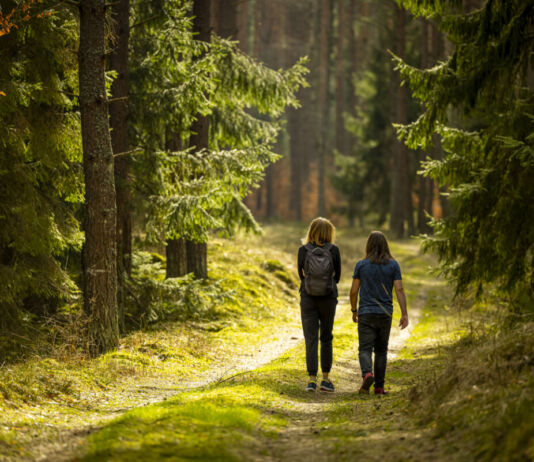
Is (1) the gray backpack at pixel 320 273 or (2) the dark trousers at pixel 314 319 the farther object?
(2) the dark trousers at pixel 314 319

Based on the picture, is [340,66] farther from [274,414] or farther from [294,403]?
[274,414]

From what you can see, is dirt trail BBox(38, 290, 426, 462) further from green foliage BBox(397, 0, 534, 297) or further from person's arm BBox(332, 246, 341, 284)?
green foliage BBox(397, 0, 534, 297)

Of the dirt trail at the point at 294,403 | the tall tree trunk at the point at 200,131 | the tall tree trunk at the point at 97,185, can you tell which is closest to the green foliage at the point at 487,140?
the dirt trail at the point at 294,403

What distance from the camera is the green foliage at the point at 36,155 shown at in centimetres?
931

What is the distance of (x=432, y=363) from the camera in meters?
9.84

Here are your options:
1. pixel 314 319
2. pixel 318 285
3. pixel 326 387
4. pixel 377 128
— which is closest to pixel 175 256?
pixel 314 319

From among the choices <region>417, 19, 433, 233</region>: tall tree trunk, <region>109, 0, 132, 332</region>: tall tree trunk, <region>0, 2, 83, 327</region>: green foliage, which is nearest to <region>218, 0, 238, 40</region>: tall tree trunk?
<region>109, 0, 132, 332</region>: tall tree trunk

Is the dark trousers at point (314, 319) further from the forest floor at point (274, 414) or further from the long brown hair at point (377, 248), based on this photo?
the long brown hair at point (377, 248)

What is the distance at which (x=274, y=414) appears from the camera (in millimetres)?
6426

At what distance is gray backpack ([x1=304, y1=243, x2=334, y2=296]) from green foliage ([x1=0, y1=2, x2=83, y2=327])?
15.0 ft

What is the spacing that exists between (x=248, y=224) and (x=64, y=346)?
23.1 feet

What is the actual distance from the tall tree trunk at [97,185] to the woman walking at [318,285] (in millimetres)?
3537

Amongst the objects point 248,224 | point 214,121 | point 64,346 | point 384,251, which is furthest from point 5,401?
point 214,121

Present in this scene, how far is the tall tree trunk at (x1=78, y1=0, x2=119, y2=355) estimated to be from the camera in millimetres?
9266
